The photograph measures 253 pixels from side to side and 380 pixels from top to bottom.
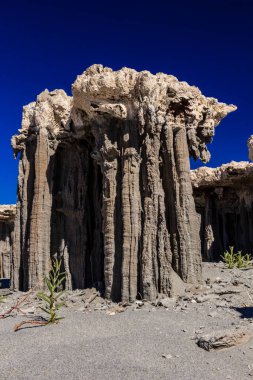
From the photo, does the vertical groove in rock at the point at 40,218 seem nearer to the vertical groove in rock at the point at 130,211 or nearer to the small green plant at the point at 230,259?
the vertical groove in rock at the point at 130,211

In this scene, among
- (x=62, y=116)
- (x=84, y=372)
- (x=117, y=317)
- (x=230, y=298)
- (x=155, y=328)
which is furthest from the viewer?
(x=62, y=116)

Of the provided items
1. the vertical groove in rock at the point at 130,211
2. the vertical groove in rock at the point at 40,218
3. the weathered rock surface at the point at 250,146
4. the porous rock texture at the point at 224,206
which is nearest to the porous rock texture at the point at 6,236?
the porous rock texture at the point at 224,206

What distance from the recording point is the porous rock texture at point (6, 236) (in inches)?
1064

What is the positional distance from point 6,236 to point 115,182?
68.9ft

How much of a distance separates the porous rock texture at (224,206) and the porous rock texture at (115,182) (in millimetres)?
9688

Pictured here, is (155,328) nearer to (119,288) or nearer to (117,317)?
(117,317)

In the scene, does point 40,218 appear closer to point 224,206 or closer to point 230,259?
point 230,259

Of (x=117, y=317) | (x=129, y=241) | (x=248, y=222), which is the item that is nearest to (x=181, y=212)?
(x=129, y=241)

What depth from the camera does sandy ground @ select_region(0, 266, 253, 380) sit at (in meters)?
4.87

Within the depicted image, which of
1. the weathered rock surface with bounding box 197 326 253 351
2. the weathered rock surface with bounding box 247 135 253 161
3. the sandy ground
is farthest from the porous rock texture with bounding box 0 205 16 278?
the weathered rock surface with bounding box 197 326 253 351

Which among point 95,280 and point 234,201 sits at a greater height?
point 234,201

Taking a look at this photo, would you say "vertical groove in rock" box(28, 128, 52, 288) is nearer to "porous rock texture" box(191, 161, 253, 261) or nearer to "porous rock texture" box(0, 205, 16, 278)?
"porous rock texture" box(191, 161, 253, 261)

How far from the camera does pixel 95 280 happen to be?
486 inches

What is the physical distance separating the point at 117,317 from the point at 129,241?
2.39m
